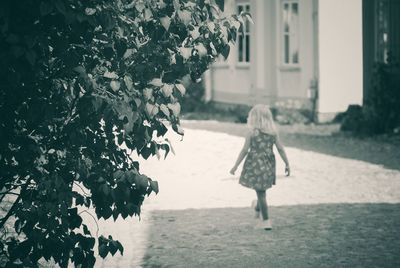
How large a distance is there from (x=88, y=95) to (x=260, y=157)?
4.65 metres

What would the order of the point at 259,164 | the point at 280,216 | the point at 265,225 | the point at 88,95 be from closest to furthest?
Answer: the point at 88,95 < the point at 265,225 < the point at 259,164 < the point at 280,216

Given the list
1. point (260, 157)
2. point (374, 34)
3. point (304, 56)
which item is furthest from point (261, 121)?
point (304, 56)

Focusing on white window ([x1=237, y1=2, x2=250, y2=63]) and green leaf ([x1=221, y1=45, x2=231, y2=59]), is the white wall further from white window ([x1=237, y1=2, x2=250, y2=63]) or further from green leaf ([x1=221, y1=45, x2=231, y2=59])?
green leaf ([x1=221, y1=45, x2=231, y2=59])

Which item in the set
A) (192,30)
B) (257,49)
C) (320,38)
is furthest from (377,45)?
(192,30)

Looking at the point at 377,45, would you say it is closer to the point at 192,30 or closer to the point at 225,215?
the point at 225,215

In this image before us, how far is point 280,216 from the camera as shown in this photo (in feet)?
30.4

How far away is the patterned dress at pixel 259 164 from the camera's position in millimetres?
8625

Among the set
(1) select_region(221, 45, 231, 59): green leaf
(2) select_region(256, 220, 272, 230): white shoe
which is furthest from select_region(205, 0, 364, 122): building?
(1) select_region(221, 45, 231, 59): green leaf

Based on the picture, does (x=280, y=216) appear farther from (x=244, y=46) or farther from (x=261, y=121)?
(x=244, y=46)

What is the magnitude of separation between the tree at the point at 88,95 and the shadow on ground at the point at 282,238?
253cm

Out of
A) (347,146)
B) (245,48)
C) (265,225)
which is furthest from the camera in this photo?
(245,48)

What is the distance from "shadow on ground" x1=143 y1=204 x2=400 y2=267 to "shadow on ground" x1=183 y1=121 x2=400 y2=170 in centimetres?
413

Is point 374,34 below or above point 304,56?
above

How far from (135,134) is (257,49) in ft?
65.7
